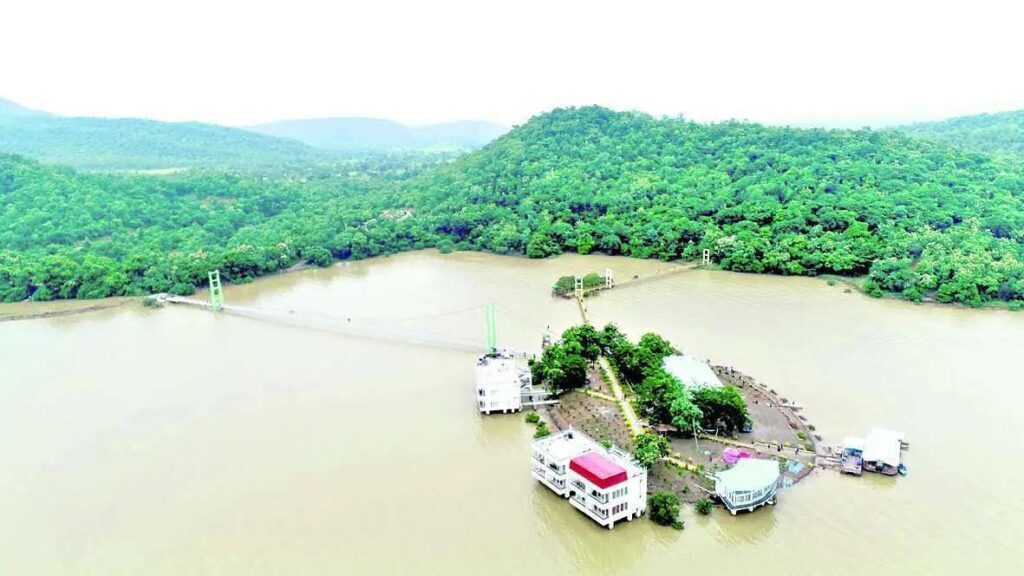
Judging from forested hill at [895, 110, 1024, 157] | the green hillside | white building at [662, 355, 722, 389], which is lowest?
white building at [662, 355, 722, 389]

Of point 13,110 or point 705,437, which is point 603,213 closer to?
point 705,437

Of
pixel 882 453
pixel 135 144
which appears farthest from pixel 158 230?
pixel 135 144

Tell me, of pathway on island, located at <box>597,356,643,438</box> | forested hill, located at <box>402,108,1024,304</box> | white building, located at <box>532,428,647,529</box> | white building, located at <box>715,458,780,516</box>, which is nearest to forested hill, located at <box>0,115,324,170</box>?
forested hill, located at <box>402,108,1024,304</box>

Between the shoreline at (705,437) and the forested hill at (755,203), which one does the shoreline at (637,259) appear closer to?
the forested hill at (755,203)

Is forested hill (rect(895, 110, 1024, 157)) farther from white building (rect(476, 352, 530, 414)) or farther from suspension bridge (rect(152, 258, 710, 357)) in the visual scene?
white building (rect(476, 352, 530, 414))

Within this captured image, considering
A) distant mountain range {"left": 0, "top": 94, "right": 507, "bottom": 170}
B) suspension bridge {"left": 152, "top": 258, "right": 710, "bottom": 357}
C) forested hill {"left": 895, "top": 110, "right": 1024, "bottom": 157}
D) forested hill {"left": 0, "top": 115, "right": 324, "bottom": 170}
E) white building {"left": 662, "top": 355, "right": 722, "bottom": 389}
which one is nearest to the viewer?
white building {"left": 662, "top": 355, "right": 722, "bottom": 389}

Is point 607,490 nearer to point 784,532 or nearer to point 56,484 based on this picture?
point 784,532
